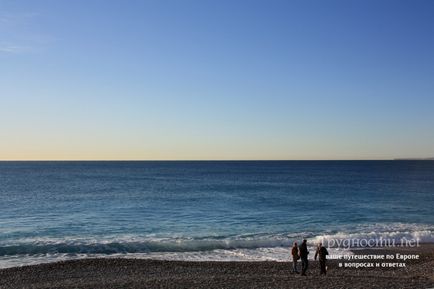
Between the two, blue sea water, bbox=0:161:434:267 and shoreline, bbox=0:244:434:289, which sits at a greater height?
shoreline, bbox=0:244:434:289

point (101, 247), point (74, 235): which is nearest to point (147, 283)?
point (101, 247)

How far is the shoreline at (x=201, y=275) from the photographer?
18969mm

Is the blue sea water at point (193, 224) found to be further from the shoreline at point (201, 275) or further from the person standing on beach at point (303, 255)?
the person standing on beach at point (303, 255)

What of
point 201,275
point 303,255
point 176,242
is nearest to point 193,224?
point 176,242

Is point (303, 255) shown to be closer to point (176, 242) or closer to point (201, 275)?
point (201, 275)

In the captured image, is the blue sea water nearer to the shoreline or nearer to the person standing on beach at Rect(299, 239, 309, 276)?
the shoreline

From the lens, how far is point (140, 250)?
3072cm

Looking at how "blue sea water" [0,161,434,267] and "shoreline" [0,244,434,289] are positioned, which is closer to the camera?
"shoreline" [0,244,434,289]

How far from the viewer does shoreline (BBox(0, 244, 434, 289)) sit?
19.0m

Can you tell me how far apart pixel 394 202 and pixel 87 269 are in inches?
1838

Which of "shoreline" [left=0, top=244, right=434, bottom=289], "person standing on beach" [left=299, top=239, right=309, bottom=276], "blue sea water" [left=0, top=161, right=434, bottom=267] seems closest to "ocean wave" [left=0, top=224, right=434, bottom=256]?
"blue sea water" [left=0, top=161, right=434, bottom=267]

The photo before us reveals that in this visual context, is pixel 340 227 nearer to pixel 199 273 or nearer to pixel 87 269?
pixel 199 273

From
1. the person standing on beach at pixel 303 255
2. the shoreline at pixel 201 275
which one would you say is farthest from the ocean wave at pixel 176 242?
the person standing on beach at pixel 303 255

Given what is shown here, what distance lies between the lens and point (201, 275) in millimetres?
21891
